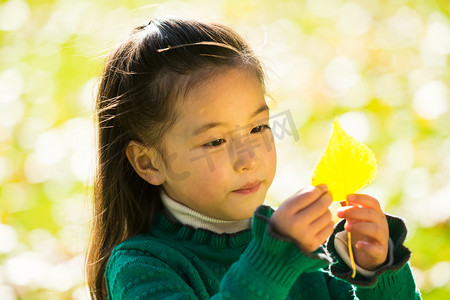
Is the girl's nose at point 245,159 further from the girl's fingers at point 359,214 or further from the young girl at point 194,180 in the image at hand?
the girl's fingers at point 359,214

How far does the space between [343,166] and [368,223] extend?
0.13 metres

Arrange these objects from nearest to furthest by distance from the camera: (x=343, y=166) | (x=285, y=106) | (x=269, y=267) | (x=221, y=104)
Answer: (x=269, y=267) → (x=343, y=166) → (x=221, y=104) → (x=285, y=106)

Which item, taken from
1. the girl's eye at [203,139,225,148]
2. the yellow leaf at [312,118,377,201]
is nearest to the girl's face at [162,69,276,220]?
the girl's eye at [203,139,225,148]

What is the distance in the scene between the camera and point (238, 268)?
133 cm

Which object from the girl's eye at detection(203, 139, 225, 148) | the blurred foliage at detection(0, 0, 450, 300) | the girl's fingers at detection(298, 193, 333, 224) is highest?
the girl's eye at detection(203, 139, 225, 148)

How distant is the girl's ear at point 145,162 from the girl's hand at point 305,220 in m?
0.47

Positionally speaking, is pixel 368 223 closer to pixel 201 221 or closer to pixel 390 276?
pixel 390 276

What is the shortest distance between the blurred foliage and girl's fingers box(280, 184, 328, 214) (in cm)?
113

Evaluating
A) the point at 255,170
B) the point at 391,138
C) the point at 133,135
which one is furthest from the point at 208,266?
the point at 391,138

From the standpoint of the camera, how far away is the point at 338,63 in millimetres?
4160

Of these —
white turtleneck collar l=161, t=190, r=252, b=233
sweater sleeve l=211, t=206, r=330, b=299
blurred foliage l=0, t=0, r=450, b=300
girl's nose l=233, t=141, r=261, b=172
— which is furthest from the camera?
blurred foliage l=0, t=0, r=450, b=300

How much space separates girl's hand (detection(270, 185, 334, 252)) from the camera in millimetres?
1321

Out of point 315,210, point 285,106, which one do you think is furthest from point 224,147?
point 285,106

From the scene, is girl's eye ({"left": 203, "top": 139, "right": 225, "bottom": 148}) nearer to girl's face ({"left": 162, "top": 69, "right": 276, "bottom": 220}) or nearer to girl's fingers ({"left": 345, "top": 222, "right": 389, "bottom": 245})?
girl's face ({"left": 162, "top": 69, "right": 276, "bottom": 220})
